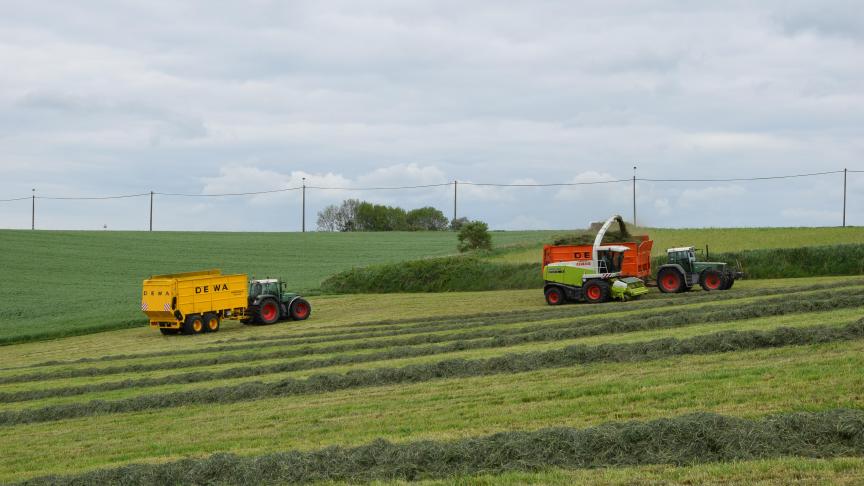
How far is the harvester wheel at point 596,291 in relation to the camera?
33.2 meters

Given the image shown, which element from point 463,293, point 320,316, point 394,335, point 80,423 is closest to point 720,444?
point 80,423

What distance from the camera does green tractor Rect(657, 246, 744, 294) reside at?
3334 cm

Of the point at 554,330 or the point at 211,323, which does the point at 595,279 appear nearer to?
the point at 554,330

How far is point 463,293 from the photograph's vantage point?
42.8 m

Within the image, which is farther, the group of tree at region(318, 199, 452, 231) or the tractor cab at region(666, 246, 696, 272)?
the group of tree at region(318, 199, 452, 231)

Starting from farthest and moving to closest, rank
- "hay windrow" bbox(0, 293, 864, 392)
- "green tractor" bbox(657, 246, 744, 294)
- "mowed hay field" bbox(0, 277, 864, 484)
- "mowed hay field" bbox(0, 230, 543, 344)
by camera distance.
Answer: "mowed hay field" bbox(0, 230, 543, 344)
"green tractor" bbox(657, 246, 744, 294)
"hay windrow" bbox(0, 293, 864, 392)
"mowed hay field" bbox(0, 277, 864, 484)

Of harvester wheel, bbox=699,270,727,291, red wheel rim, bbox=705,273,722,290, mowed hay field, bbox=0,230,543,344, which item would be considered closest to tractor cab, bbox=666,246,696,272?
harvester wheel, bbox=699,270,727,291

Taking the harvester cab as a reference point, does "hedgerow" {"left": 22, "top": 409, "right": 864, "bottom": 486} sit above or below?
below

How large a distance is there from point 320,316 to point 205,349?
9646mm

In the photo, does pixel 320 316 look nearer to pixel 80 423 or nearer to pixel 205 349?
pixel 205 349

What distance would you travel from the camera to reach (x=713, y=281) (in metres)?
33.4

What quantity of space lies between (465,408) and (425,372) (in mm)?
4190

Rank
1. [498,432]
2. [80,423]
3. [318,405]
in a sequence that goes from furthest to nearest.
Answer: [80,423] → [318,405] → [498,432]

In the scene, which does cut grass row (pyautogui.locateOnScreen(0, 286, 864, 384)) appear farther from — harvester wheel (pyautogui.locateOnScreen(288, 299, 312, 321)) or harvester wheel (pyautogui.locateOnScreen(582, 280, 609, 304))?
harvester wheel (pyautogui.locateOnScreen(288, 299, 312, 321))
